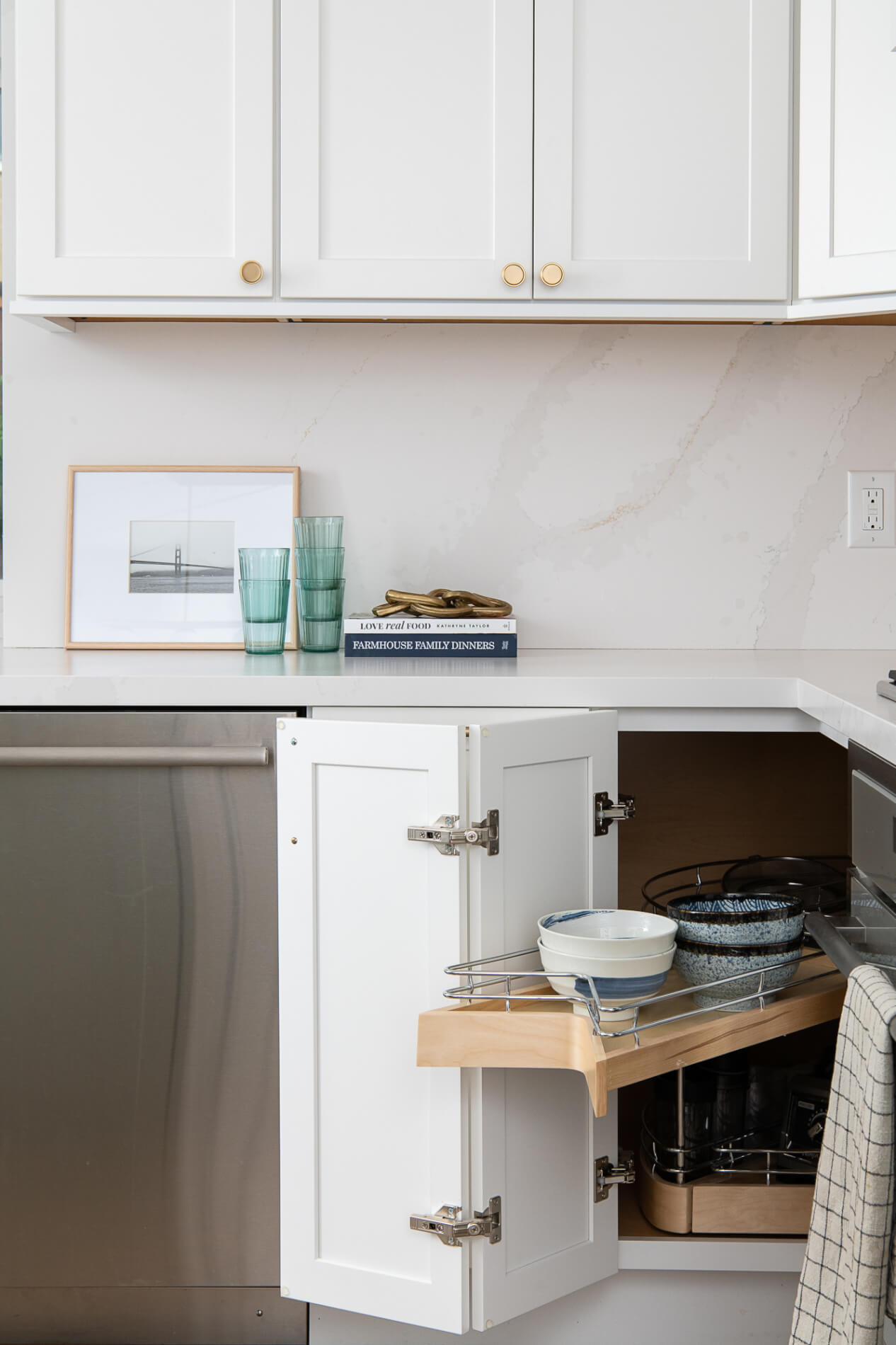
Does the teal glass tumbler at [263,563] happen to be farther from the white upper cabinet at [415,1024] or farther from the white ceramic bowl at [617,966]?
the white ceramic bowl at [617,966]

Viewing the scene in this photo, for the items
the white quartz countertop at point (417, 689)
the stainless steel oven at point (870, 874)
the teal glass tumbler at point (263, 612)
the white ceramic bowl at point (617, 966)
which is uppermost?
the teal glass tumbler at point (263, 612)

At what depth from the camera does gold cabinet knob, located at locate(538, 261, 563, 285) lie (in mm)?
1644

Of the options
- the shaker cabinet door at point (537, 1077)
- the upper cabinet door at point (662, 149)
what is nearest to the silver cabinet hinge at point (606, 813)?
the shaker cabinet door at point (537, 1077)

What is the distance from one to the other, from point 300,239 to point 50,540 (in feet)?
2.39

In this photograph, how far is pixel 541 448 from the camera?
77.8 inches

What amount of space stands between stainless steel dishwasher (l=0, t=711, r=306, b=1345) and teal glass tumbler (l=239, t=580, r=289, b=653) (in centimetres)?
35

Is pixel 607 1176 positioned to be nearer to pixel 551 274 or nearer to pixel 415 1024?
pixel 415 1024

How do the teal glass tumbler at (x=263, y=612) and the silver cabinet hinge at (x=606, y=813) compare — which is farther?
the teal glass tumbler at (x=263, y=612)

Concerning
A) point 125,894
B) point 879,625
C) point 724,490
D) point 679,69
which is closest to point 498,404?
point 724,490

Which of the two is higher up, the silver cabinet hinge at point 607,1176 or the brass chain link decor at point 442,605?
the brass chain link decor at point 442,605

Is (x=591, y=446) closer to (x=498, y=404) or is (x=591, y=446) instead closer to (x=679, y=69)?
(x=498, y=404)

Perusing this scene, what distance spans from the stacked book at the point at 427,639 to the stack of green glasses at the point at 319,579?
11 centimetres

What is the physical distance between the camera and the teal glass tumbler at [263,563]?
176 centimetres

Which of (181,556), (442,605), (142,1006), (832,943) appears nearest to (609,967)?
(832,943)
